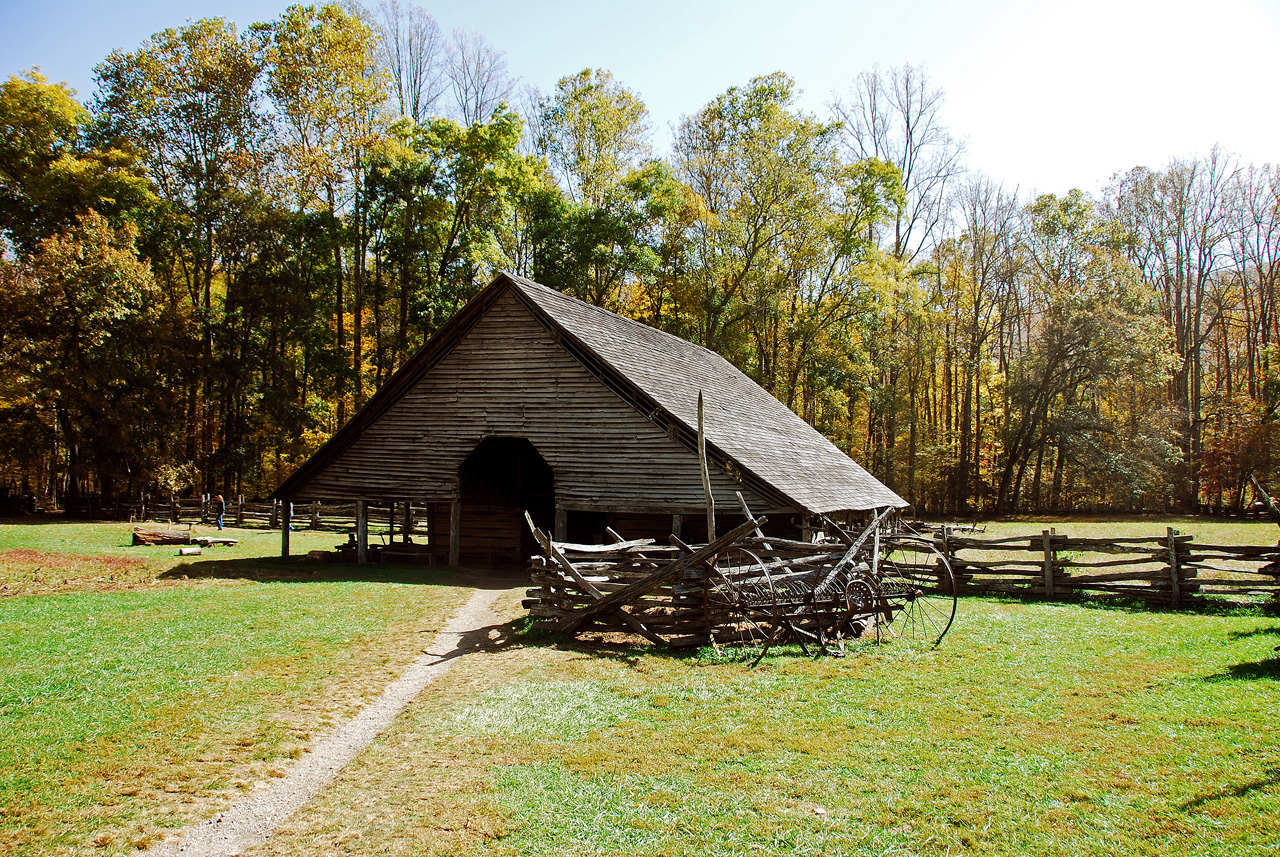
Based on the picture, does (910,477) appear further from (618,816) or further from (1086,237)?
(618,816)

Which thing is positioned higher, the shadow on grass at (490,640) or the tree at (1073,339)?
the tree at (1073,339)

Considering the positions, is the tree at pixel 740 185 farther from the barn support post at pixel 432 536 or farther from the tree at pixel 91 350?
the tree at pixel 91 350

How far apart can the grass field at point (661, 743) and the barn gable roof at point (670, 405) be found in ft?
20.6

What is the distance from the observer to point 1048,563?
16.2 m

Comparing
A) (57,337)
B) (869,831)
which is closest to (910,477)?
(869,831)

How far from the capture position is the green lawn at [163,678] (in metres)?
5.82

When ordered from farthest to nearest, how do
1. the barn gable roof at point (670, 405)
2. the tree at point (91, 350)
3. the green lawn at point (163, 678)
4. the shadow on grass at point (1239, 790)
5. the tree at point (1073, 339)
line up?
1. the tree at point (1073, 339)
2. the tree at point (91, 350)
3. the barn gable roof at point (670, 405)
4. the green lawn at point (163, 678)
5. the shadow on grass at point (1239, 790)

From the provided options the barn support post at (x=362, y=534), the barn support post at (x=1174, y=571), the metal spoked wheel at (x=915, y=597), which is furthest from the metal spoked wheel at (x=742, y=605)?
the barn support post at (x=362, y=534)

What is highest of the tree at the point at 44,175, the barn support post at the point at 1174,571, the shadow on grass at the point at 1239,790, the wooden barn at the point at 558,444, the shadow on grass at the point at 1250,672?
the tree at the point at 44,175

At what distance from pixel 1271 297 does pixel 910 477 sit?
23.2 metres

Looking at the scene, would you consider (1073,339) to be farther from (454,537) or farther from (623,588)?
(623,588)

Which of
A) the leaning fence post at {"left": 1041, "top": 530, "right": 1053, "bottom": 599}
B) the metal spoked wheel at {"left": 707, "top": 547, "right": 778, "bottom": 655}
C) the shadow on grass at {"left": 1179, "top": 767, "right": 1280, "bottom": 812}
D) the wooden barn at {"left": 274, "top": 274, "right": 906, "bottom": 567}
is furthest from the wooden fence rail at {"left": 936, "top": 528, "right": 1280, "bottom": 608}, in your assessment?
the shadow on grass at {"left": 1179, "top": 767, "right": 1280, "bottom": 812}

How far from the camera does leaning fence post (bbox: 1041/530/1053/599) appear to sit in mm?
16047

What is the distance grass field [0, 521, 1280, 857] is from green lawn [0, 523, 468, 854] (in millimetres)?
36
